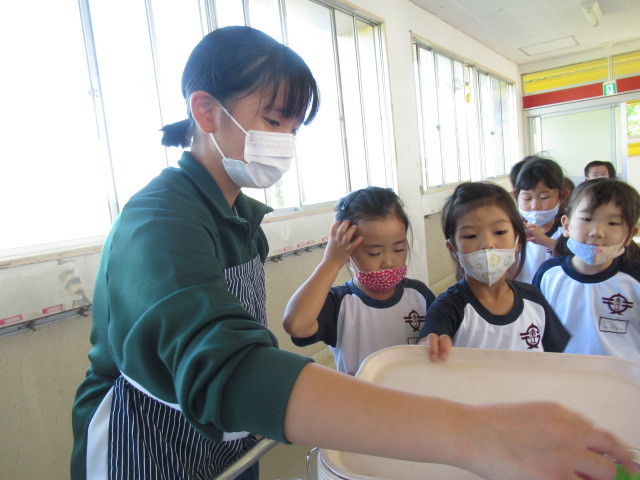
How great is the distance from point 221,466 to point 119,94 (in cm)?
184

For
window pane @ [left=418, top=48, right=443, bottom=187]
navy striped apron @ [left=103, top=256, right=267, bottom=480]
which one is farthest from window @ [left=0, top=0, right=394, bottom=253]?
window pane @ [left=418, top=48, right=443, bottom=187]

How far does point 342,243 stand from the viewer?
1238 millimetres

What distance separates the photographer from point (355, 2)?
11.7ft

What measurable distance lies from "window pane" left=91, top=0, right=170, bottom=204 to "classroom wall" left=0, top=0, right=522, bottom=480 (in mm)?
738

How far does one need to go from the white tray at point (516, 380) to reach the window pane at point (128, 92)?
1659mm

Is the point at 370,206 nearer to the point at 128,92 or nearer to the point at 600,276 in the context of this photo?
the point at 600,276

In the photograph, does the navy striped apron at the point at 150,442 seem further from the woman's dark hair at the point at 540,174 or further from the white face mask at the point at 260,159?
the woman's dark hair at the point at 540,174

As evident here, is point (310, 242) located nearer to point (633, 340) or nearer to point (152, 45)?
point (152, 45)

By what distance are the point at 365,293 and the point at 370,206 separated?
298 mm

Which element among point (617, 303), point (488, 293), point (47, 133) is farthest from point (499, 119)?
point (47, 133)

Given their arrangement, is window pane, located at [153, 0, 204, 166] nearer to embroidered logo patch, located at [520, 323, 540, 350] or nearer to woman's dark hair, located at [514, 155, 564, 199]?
embroidered logo patch, located at [520, 323, 540, 350]

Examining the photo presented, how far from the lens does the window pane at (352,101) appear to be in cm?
372

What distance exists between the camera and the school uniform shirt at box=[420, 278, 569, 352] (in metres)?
1.20

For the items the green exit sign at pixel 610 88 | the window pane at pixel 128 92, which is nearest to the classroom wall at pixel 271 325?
the window pane at pixel 128 92
